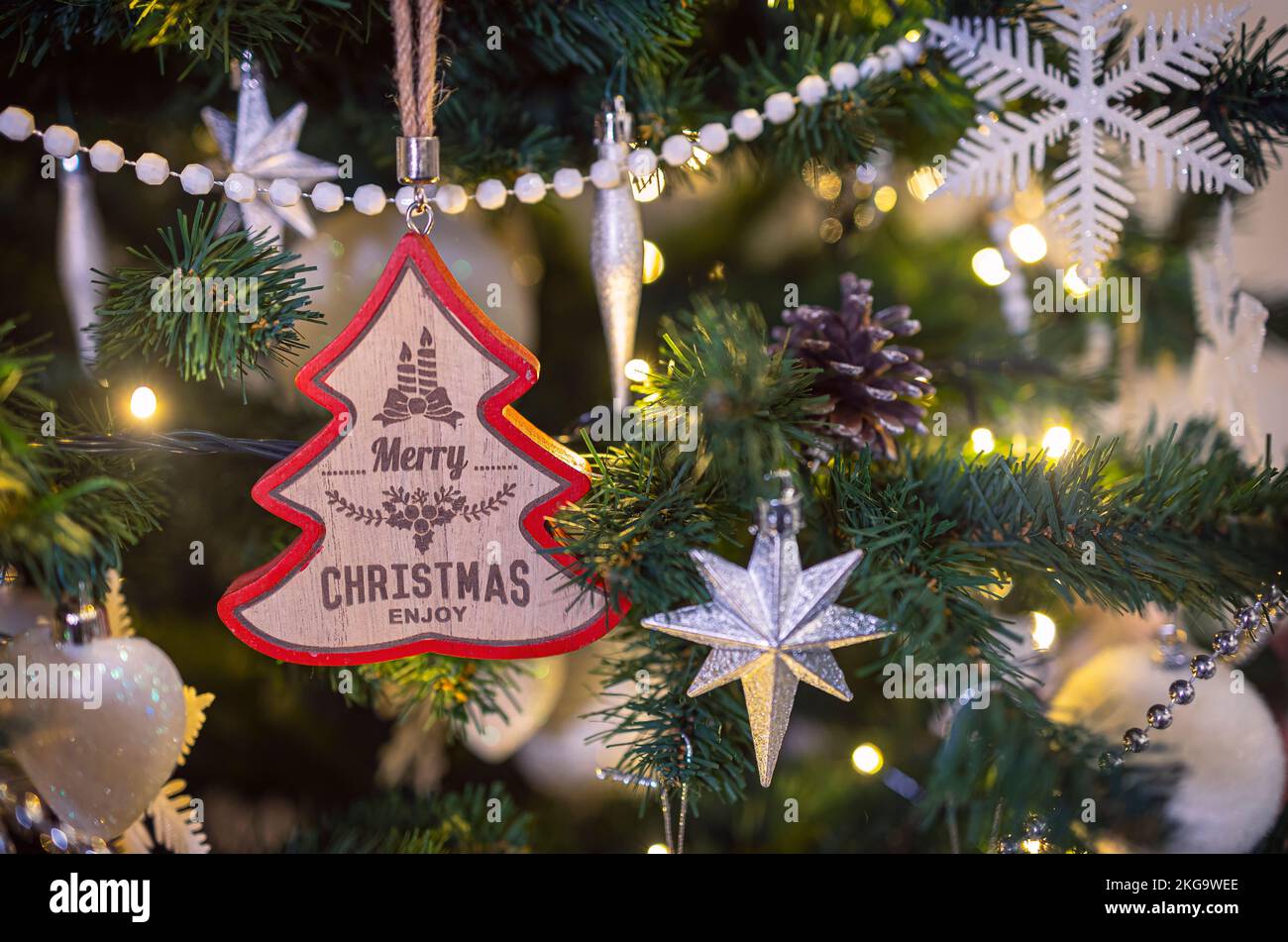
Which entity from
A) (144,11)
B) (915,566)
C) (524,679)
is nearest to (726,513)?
(915,566)

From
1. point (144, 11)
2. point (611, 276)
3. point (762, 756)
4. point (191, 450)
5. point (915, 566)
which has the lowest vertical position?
point (762, 756)

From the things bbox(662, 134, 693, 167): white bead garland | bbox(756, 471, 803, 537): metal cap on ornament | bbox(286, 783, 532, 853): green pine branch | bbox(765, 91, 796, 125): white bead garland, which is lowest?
bbox(286, 783, 532, 853): green pine branch

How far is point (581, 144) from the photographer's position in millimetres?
762

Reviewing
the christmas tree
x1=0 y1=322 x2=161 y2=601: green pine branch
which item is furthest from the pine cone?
x1=0 y1=322 x2=161 y2=601: green pine branch

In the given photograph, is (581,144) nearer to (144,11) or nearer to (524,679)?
(144,11)

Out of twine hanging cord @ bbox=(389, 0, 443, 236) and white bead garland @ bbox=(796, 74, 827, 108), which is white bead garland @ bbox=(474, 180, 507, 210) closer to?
twine hanging cord @ bbox=(389, 0, 443, 236)

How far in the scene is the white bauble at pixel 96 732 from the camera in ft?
2.03

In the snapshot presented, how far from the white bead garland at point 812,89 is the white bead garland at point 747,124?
0.04m

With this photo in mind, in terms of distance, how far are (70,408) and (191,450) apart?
15cm

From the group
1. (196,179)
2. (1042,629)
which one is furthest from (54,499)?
(1042,629)

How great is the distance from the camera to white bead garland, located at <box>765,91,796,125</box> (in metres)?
0.64

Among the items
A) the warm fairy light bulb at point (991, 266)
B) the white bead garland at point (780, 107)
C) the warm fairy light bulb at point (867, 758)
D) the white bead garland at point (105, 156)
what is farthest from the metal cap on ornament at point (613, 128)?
the warm fairy light bulb at point (867, 758)

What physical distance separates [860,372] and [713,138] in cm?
21

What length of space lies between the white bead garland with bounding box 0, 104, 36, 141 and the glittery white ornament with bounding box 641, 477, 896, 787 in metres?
0.53
